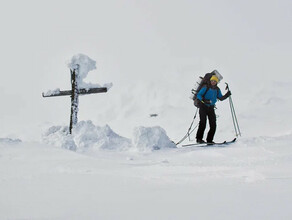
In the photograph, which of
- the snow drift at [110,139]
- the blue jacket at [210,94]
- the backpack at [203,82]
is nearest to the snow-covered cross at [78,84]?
the snow drift at [110,139]

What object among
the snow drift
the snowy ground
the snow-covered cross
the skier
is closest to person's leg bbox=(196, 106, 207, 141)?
the skier

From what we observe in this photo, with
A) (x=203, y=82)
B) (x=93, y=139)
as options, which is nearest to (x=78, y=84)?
(x=93, y=139)

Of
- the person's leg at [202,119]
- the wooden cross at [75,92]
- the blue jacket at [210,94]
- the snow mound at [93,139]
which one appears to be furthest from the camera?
the wooden cross at [75,92]

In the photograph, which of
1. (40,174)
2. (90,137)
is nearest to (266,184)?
(40,174)

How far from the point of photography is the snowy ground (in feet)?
7.48

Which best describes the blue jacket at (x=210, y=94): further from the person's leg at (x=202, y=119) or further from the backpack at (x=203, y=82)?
the person's leg at (x=202, y=119)

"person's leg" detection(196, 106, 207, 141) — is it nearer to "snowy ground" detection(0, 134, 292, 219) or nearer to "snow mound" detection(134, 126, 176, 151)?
"snow mound" detection(134, 126, 176, 151)

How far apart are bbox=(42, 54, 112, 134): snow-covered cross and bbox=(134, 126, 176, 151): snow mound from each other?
7.33ft

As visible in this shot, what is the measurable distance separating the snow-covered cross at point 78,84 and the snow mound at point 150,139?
223cm

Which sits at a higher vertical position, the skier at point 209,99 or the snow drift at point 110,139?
the skier at point 209,99

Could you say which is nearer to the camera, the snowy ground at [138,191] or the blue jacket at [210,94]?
the snowy ground at [138,191]

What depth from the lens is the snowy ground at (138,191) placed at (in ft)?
7.48

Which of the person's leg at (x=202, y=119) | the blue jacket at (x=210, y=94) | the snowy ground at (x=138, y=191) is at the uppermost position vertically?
the blue jacket at (x=210, y=94)

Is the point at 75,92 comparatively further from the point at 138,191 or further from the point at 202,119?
the point at 138,191
